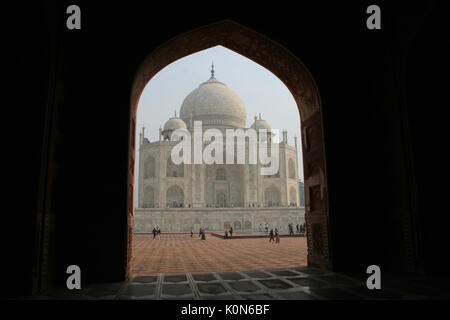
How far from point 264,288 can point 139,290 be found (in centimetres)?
137

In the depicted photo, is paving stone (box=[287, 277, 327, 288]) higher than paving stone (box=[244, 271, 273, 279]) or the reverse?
higher

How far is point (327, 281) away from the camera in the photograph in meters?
3.91

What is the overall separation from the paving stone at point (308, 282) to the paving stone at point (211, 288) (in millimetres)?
907

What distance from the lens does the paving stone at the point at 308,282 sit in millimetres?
3711

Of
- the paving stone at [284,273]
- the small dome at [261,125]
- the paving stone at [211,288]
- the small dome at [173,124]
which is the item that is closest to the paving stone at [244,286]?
the paving stone at [211,288]

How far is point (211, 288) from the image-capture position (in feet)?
12.0

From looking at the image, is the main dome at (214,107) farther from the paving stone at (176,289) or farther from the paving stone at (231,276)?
the paving stone at (176,289)

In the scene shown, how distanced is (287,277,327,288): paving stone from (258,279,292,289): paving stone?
6.1 inches

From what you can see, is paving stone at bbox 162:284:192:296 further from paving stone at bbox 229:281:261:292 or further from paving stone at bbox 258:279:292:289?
paving stone at bbox 258:279:292:289

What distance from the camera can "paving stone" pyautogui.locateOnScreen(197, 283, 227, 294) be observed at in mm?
3506

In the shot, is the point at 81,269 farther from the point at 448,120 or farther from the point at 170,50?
the point at 448,120

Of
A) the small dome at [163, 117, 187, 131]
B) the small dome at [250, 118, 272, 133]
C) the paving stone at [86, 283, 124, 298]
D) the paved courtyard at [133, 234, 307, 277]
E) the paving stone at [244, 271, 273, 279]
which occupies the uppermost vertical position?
the small dome at [250, 118, 272, 133]

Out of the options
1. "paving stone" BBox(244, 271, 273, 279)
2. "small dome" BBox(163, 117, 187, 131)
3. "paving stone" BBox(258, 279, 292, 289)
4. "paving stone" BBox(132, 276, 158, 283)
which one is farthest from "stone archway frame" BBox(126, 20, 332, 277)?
"small dome" BBox(163, 117, 187, 131)

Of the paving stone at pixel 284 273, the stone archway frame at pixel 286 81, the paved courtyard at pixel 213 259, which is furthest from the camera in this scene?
the paved courtyard at pixel 213 259
